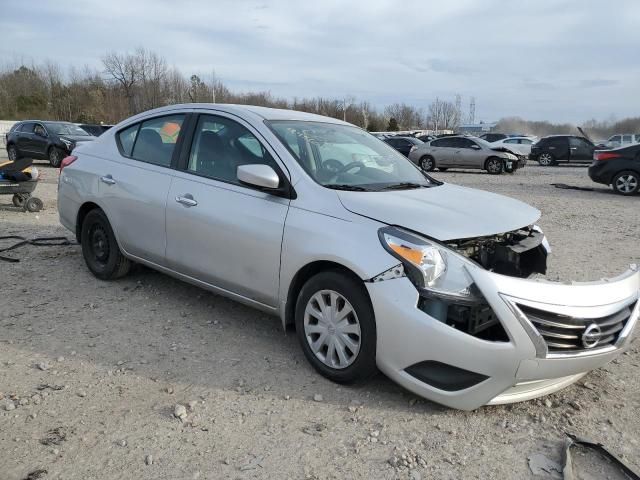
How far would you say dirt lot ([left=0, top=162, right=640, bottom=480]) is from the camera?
2.63 metres

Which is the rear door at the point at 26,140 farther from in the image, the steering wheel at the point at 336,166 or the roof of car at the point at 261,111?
the steering wheel at the point at 336,166

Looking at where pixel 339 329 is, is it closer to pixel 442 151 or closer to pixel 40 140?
pixel 40 140

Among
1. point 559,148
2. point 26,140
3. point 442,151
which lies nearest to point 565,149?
point 559,148

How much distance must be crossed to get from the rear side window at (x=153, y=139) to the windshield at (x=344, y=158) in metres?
1.02

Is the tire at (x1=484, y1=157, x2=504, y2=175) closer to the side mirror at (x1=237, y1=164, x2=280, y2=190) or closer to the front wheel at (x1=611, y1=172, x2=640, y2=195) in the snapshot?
the front wheel at (x1=611, y1=172, x2=640, y2=195)

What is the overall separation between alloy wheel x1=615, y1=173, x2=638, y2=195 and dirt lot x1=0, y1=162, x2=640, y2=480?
11227mm

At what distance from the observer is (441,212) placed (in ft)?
10.8

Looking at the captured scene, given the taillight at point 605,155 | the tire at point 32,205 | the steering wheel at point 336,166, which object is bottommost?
the tire at point 32,205

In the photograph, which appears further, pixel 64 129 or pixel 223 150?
pixel 64 129

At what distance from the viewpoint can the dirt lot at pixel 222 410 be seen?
8.64 feet

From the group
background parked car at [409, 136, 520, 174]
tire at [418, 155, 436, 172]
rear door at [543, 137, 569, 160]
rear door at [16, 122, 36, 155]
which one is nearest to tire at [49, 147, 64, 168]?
rear door at [16, 122, 36, 155]

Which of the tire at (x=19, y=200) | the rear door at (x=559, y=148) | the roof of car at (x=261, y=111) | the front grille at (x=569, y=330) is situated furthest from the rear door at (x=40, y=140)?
the rear door at (x=559, y=148)

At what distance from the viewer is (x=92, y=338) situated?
13.1 feet

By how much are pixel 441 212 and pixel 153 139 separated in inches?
109
